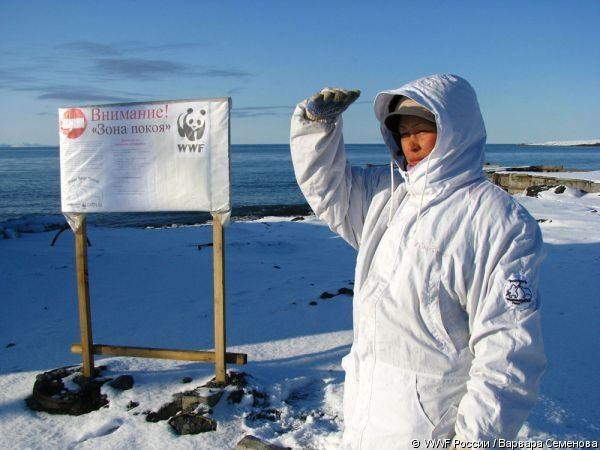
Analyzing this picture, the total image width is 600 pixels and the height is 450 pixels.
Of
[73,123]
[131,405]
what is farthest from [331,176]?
[73,123]

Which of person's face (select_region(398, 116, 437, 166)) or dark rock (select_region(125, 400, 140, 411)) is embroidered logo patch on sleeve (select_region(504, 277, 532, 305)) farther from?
dark rock (select_region(125, 400, 140, 411))

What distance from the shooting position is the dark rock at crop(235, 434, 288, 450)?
137 inches

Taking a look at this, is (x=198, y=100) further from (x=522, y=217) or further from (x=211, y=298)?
(x=211, y=298)

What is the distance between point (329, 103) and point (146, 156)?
241 cm

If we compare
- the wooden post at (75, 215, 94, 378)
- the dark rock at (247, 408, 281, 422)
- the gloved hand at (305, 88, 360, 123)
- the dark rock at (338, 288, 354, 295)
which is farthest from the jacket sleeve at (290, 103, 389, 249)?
the dark rock at (338, 288, 354, 295)

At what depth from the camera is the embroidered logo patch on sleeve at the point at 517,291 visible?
175cm

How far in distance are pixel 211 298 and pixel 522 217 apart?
5899 millimetres

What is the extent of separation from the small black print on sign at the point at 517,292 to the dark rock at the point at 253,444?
2301mm

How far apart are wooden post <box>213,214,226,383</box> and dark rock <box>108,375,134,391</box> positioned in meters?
0.79

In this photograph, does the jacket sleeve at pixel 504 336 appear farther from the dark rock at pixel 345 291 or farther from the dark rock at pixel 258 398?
the dark rock at pixel 345 291

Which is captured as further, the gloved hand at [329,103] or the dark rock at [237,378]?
the dark rock at [237,378]

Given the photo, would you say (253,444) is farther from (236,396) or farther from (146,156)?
(146,156)

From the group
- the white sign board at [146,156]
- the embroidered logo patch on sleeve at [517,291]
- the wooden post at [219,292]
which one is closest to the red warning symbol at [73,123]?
the white sign board at [146,156]

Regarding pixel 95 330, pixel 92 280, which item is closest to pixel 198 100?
pixel 95 330
